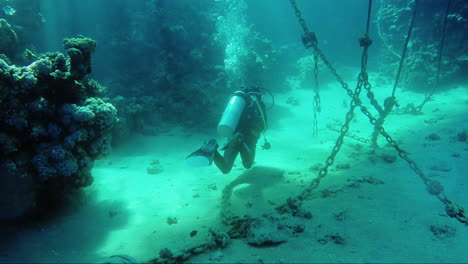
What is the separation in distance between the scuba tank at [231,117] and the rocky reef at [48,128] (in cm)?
236

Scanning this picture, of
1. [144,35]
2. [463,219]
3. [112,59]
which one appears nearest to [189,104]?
[144,35]

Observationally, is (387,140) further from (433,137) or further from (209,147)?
(433,137)

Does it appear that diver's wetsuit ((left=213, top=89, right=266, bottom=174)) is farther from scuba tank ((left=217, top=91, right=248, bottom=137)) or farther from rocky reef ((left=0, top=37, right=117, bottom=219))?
rocky reef ((left=0, top=37, right=117, bottom=219))

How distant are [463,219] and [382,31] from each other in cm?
1817

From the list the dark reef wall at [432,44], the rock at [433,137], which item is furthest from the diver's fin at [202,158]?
the dark reef wall at [432,44]

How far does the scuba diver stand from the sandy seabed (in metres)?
0.79

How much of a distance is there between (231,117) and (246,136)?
0.70 metres

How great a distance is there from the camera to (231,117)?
611 cm

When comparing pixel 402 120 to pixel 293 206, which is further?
pixel 402 120

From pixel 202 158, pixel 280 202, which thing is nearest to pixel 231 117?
pixel 202 158

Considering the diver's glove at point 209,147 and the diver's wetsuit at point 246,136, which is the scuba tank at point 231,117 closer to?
the diver's wetsuit at point 246,136

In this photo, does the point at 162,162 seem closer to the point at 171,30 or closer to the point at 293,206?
the point at 293,206

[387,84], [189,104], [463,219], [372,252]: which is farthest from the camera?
[387,84]

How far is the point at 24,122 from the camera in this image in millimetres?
4578
